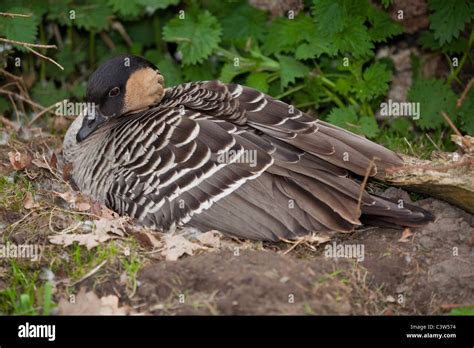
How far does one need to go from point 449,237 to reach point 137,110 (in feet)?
10.6

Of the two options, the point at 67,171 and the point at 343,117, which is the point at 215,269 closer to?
the point at 67,171

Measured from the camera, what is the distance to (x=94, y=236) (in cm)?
622

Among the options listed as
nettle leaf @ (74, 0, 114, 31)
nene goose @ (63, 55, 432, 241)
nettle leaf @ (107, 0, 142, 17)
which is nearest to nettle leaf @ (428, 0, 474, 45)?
nene goose @ (63, 55, 432, 241)

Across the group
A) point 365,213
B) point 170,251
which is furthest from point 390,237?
point 170,251

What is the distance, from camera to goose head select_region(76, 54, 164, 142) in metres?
7.27

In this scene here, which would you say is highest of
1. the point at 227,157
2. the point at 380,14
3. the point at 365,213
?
the point at 380,14

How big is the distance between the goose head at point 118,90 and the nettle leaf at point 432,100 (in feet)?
9.58

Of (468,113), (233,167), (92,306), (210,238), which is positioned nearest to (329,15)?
(468,113)

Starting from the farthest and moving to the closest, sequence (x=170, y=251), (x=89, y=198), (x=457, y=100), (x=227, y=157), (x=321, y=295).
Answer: (x=457, y=100) < (x=89, y=198) < (x=227, y=157) < (x=170, y=251) < (x=321, y=295)

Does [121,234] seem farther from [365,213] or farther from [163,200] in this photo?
[365,213]

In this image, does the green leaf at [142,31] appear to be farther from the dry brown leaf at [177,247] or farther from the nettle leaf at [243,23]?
the dry brown leaf at [177,247]

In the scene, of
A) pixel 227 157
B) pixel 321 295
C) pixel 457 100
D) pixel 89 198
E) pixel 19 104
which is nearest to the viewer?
pixel 321 295

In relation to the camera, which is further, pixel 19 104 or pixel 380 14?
pixel 19 104

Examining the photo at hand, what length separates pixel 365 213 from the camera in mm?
Result: 6586
